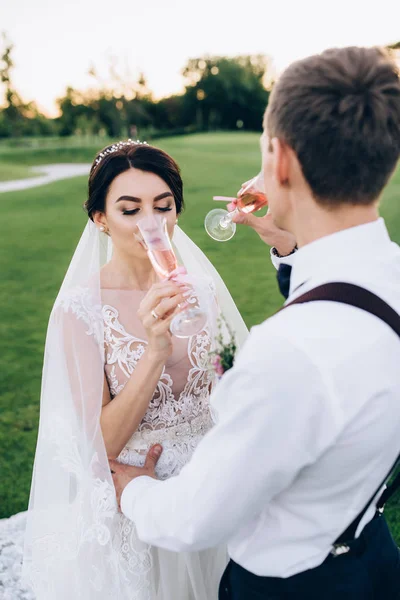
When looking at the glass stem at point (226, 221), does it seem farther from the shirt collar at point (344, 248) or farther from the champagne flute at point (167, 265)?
the shirt collar at point (344, 248)

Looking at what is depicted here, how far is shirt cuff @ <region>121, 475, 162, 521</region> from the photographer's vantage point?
180 cm

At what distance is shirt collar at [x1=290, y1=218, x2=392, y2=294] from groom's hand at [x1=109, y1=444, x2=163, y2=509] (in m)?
1.18

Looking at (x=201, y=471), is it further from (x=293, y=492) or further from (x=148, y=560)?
(x=148, y=560)

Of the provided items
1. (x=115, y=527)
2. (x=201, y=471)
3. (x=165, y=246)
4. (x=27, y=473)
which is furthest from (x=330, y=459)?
(x=27, y=473)

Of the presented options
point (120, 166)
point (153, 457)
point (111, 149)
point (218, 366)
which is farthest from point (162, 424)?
point (111, 149)

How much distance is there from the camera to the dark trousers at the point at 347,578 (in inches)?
64.7

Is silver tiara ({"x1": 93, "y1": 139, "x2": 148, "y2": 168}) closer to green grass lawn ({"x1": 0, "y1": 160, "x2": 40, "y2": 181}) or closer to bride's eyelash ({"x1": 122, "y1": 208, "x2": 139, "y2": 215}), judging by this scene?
bride's eyelash ({"x1": 122, "y1": 208, "x2": 139, "y2": 215})

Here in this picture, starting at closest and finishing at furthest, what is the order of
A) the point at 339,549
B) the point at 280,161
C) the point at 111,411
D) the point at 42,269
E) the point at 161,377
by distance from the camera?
the point at 280,161 < the point at 339,549 < the point at 111,411 < the point at 161,377 < the point at 42,269

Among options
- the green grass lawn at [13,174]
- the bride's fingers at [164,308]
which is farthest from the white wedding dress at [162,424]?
the green grass lawn at [13,174]

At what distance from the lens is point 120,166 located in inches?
104

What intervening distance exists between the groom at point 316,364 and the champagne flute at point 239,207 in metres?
0.85

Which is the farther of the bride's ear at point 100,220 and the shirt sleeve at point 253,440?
the bride's ear at point 100,220

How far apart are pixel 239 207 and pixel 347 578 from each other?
1.45 metres

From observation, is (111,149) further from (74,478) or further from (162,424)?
(74,478)
